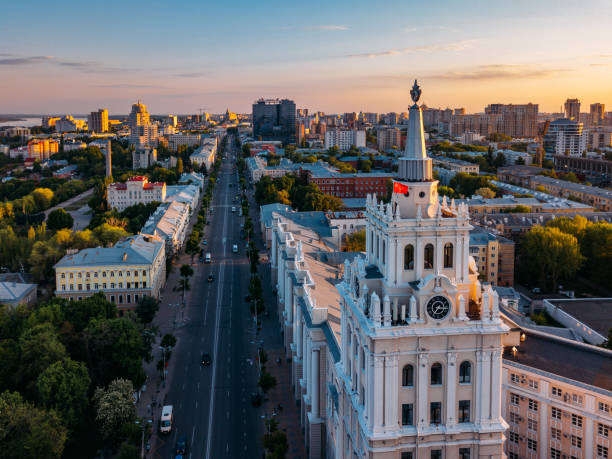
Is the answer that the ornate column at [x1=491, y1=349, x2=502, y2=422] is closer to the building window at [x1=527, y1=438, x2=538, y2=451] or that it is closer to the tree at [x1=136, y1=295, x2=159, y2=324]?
the building window at [x1=527, y1=438, x2=538, y2=451]

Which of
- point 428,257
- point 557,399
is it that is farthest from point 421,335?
point 557,399

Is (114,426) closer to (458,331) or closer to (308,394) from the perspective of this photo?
(308,394)

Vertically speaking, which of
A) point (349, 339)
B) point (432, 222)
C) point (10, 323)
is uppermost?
point (432, 222)

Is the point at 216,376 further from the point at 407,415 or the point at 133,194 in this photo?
the point at 133,194

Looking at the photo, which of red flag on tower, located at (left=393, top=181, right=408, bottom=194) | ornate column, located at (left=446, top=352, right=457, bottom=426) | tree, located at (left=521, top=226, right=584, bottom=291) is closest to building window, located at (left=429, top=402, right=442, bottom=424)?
ornate column, located at (left=446, top=352, right=457, bottom=426)

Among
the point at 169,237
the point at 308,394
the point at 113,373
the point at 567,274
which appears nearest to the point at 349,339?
the point at 308,394

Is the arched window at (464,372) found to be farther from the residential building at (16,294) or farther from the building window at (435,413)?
the residential building at (16,294)

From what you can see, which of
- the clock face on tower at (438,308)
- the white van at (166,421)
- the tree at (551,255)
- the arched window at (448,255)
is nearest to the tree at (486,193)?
the tree at (551,255)
